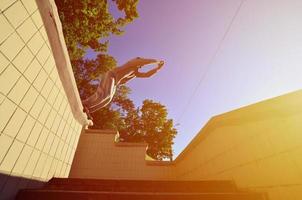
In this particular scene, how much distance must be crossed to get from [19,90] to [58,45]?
107cm

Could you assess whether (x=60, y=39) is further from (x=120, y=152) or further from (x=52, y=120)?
(x=120, y=152)

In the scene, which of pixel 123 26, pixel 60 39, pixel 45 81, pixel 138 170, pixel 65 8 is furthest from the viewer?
pixel 123 26

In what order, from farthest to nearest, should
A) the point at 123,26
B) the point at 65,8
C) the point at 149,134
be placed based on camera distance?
the point at 149,134, the point at 123,26, the point at 65,8

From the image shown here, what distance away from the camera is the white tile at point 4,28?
1.71 meters

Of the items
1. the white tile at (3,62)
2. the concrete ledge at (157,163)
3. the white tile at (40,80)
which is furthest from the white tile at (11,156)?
the concrete ledge at (157,163)

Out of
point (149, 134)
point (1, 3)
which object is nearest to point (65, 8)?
point (1, 3)

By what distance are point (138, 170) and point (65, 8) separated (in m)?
6.88

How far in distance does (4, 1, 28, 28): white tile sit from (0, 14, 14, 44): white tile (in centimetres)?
6

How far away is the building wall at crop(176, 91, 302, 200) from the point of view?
196 cm

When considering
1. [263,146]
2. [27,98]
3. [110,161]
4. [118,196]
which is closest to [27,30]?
[27,98]

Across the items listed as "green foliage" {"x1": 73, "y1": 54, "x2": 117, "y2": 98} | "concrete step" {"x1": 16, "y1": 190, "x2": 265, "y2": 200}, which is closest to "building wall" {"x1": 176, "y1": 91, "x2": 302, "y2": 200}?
"concrete step" {"x1": 16, "y1": 190, "x2": 265, "y2": 200}

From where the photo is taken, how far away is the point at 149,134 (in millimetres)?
14594

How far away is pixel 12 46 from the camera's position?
1.88 metres

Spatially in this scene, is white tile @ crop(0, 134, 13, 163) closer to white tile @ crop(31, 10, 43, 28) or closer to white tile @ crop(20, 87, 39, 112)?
white tile @ crop(20, 87, 39, 112)
